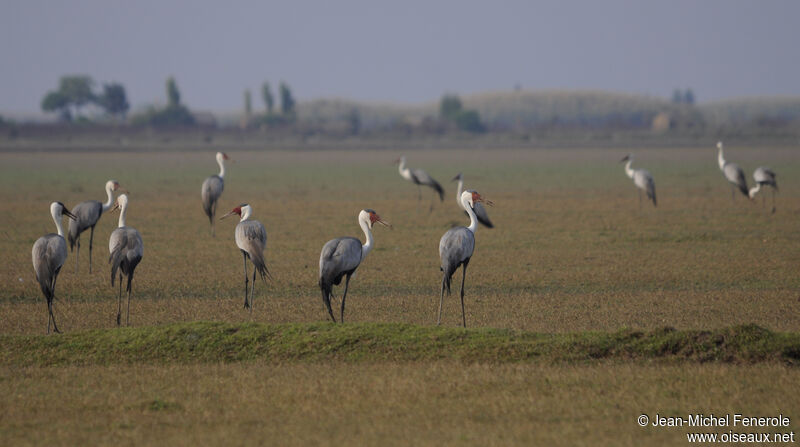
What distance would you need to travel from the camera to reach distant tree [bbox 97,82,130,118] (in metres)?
127

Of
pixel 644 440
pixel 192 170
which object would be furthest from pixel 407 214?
pixel 192 170

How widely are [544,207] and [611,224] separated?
5190mm

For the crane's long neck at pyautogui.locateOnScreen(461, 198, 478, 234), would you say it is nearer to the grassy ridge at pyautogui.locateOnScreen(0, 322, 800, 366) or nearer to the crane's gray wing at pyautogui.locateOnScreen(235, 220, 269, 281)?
the grassy ridge at pyautogui.locateOnScreen(0, 322, 800, 366)

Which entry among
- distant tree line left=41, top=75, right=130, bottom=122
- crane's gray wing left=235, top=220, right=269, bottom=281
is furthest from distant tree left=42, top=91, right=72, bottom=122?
crane's gray wing left=235, top=220, right=269, bottom=281

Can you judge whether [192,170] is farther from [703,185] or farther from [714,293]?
[714,293]

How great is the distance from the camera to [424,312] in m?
11.8

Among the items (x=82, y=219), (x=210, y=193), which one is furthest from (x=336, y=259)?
(x=210, y=193)

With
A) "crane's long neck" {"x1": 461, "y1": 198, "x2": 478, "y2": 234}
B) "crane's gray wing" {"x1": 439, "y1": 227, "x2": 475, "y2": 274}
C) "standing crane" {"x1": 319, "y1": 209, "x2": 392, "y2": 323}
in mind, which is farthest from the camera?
"crane's long neck" {"x1": 461, "y1": 198, "x2": 478, "y2": 234}

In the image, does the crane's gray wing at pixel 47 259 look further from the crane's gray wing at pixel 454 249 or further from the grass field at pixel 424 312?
the crane's gray wing at pixel 454 249

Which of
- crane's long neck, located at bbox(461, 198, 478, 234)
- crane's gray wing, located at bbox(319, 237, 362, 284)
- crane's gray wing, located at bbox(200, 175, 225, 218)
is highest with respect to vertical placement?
crane's long neck, located at bbox(461, 198, 478, 234)

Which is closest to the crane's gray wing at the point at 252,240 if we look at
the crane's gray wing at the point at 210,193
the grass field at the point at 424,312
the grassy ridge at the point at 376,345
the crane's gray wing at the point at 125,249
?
the grass field at the point at 424,312

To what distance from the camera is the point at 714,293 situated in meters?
13.0

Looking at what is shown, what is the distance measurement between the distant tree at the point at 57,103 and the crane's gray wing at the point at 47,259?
402 feet

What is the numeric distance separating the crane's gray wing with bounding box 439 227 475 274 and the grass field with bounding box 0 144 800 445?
0.64 m
